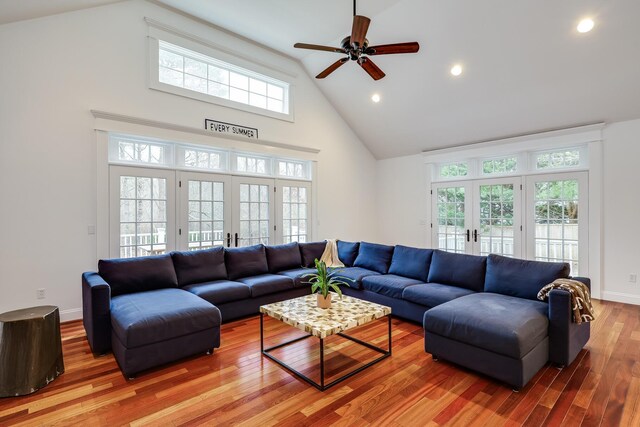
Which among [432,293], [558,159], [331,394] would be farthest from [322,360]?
[558,159]

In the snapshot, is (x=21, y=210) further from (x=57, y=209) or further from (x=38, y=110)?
(x=38, y=110)

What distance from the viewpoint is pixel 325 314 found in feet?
9.41

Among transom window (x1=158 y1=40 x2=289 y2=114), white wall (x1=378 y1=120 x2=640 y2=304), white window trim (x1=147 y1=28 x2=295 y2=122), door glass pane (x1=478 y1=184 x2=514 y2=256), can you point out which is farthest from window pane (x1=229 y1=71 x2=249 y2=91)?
white wall (x1=378 y1=120 x2=640 y2=304)

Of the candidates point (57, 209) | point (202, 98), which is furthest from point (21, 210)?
point (202, 98)

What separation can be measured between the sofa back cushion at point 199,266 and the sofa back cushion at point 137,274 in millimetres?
104

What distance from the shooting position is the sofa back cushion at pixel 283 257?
→ 488cm

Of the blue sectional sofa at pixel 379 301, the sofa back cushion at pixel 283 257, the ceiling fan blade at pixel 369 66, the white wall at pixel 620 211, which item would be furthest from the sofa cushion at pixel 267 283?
the white wall at pixel 620 211

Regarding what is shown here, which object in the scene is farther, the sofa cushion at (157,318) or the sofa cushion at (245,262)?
the sofa cushion at (245,262)

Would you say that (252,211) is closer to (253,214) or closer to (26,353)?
(253,214)

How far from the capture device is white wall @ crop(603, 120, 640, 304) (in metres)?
4.59

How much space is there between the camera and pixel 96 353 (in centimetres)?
302

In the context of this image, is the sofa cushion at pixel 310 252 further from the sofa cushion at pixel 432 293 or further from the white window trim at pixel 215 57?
the white window trim at pixel 215 57

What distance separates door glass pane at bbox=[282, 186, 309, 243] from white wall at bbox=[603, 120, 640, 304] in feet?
16.5

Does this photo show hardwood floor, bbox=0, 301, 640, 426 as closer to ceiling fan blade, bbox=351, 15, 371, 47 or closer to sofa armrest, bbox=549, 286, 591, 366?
sofa armrest, bbox=549, 286, 591, 366
